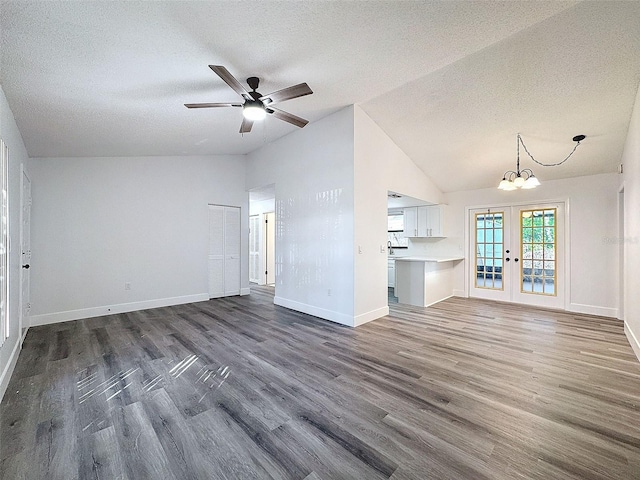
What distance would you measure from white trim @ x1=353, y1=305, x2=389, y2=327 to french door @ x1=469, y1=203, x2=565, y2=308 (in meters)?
2.82

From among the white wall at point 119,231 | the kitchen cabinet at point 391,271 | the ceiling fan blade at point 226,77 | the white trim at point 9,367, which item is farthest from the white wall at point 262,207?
the white trim at point 9,367

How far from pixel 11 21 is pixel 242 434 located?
3004mm

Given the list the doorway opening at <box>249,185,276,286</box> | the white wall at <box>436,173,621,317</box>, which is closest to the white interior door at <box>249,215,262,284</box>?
the doorway opening at <box>249,185,276,286</box>

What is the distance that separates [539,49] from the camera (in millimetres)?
2832

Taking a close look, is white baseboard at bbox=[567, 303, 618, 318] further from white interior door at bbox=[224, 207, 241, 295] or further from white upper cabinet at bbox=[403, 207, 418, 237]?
white interior door at bbox=[224, 207, 241, 295]

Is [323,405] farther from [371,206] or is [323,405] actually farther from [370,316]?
[371,206]

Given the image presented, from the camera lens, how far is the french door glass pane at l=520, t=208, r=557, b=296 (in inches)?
215

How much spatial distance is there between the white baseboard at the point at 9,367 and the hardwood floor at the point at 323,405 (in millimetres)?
86

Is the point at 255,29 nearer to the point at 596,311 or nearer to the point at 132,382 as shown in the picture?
the point at 132,382

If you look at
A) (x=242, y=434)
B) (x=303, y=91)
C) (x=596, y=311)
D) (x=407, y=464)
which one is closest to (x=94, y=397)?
(x=242, y=434)

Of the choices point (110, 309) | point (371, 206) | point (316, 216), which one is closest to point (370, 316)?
point (371, 206)

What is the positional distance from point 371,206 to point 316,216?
923mm

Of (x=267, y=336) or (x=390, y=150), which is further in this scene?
(x=390, y=150)

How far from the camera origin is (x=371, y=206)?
14.8ft
